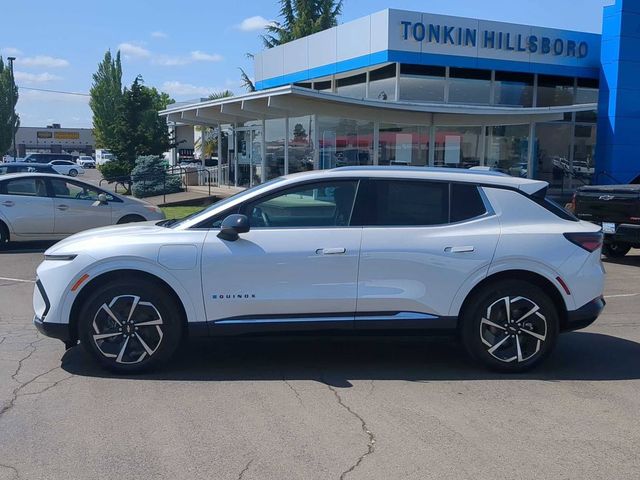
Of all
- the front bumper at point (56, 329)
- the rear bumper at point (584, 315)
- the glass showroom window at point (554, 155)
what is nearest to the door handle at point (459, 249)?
the rear bumper at point (584, 315)

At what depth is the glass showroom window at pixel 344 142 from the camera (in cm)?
2016

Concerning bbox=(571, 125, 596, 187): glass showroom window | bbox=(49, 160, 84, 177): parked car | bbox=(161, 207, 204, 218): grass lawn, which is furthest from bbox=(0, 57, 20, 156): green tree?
bbox=(571, 125, 596, 187): glass showroom window

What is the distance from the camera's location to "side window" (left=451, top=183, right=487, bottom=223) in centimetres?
574

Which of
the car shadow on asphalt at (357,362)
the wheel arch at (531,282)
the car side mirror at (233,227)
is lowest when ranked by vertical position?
the car shadow on asphalt at (357,362)

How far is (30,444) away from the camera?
418 cm

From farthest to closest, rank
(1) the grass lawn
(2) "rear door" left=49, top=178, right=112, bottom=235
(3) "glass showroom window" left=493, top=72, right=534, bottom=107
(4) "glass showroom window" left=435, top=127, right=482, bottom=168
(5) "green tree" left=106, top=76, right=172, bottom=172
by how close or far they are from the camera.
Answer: (5) "green tree" left=106, top=76, right=172, bottom=172 → (3) "glass showroom window" left=493, top=72, right=534, bottom=107 → (4) "glass showroom window" left=435, top=127, right=482, bottom=168 → (1) the grass lawn → (2) "rear door" left=49, top=178, right=112, bottom=235

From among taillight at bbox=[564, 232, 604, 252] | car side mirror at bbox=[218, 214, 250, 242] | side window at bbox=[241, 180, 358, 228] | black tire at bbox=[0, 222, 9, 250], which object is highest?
side window at bbox=[241, 180, 358, 228]

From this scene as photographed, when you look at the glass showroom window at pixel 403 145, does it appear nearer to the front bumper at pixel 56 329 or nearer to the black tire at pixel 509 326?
the black tire at pixel 509 326

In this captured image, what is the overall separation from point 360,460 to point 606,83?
20.6m

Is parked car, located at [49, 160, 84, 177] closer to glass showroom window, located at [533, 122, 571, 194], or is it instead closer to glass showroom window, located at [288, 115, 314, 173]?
glass showroom window, located at [288, 115, 314, 173]

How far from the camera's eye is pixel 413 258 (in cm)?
552

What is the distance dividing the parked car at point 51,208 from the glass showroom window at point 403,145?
9.94m

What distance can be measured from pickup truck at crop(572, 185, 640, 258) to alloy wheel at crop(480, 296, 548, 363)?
669 centimetres

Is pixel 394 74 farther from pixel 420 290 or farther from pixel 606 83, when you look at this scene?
pixel 420 290
